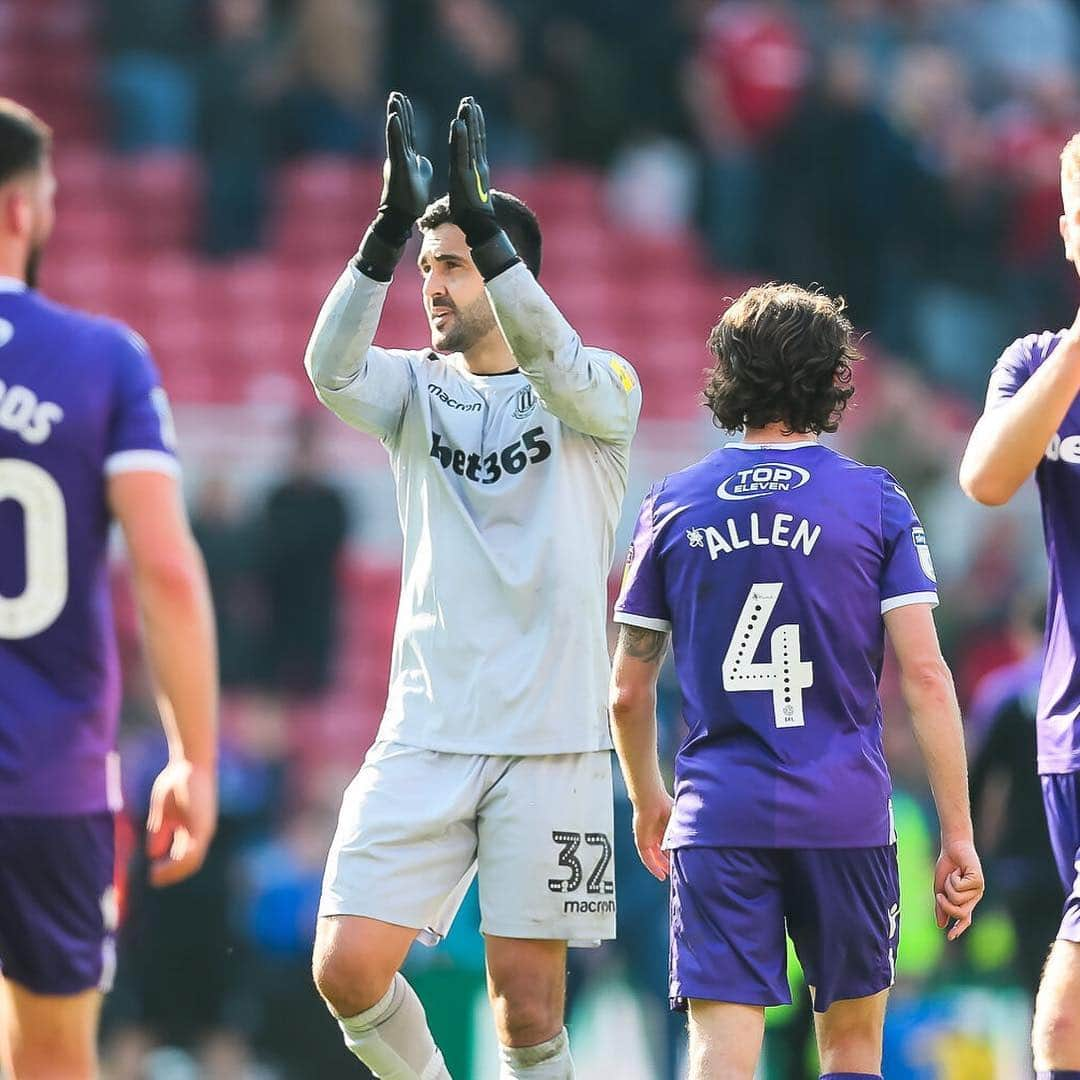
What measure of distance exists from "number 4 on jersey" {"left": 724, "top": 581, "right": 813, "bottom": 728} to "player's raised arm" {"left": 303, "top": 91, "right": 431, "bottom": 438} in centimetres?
128

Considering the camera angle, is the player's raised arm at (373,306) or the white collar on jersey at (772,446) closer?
the white collar on jersey at (772,446)

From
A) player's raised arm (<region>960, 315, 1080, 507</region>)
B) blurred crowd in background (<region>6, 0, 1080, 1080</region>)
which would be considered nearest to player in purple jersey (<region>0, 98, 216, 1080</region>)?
player's raised arm (<region>960, 315, 1080, 507</region>)

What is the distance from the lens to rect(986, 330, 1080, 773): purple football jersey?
454 cm

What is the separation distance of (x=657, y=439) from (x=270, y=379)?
97.4 inches

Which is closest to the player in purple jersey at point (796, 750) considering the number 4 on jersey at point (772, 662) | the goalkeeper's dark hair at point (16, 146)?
the number 4 on jersey at point (772, 662)

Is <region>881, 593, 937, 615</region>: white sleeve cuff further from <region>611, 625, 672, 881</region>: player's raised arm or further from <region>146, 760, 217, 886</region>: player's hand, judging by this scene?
<region>146, 760, 217, 886</region>: player's hand

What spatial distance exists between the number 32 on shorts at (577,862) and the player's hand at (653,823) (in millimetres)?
311

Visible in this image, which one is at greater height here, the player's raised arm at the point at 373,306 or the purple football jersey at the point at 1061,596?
the player's raised arm at the point at 373,306

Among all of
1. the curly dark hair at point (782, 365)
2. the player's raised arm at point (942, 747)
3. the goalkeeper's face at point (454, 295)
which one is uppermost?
the goalkeeper's face at point (454, 295)

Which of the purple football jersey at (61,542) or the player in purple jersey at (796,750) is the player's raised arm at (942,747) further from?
the purple football jersey at (61,542)

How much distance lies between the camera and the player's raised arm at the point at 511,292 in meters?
4.88

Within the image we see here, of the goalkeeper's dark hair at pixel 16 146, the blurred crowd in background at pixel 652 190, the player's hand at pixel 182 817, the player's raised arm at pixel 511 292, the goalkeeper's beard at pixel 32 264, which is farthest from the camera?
the blurred crowd in background at pixel 652 190

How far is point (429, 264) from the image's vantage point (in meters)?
5.34

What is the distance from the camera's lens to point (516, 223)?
17.7 ft
